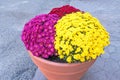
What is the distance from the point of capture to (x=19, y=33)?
3.76 meters

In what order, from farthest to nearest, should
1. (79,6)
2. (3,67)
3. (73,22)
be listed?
(79,6), (3,67), (73,22)

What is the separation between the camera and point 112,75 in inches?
108

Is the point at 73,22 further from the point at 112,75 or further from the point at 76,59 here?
the point at 112,75

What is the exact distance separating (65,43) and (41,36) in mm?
242

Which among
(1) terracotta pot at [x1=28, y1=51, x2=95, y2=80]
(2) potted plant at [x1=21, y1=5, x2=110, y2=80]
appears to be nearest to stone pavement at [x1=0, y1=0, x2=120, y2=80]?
(1) terracotta pot at [x1=28, y1=51, x2=95, y2=80]

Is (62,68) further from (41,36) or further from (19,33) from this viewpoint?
(19,33)

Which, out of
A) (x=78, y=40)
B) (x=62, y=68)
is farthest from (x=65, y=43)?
(x=62, y=68)

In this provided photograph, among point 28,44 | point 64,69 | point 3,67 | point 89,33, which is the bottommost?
point 3,67

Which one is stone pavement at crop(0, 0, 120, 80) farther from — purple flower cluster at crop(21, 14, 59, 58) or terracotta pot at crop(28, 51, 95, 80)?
purple flower cluster at crop(21, 14, 59, 58)

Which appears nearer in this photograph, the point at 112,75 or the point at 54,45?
the point at 54,45

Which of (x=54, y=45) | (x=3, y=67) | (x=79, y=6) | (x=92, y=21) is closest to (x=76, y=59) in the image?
(x=54, y=45)

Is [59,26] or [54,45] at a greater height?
[59,26]

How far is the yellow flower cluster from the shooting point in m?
2.08

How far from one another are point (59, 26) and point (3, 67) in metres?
1.14
